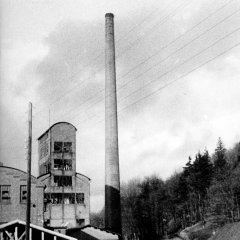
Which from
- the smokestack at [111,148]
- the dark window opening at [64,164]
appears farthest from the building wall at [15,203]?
the dark window opening at [64,164]

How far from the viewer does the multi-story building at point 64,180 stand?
4859 cm

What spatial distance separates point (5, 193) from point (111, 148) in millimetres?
12146

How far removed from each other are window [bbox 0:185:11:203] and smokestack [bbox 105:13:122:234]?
10811 millimetres

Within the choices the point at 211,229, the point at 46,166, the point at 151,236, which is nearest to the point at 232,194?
the point at 211,229

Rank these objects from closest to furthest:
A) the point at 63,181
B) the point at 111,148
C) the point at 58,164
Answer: the point at 111,148 → the point at 63,181 → the point at 58,164

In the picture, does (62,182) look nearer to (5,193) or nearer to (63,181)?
(63,181)

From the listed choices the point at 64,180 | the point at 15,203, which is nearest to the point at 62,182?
the point at 64,180

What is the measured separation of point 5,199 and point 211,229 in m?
37.3

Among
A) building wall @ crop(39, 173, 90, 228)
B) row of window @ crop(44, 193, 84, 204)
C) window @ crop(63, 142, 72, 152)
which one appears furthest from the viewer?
window @ crop(63, 142, 72, 152)

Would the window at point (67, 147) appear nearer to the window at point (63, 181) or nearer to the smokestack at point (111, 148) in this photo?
the window at point (63, 181)

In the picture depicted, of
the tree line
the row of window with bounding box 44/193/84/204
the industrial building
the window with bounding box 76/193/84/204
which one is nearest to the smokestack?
the industrial building

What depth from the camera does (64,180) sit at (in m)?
50.2

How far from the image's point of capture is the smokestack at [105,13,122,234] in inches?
1213

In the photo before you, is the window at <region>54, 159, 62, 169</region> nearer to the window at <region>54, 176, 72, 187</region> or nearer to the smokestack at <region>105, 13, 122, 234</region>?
the window at <region>54, 176, 72, 187</region>
